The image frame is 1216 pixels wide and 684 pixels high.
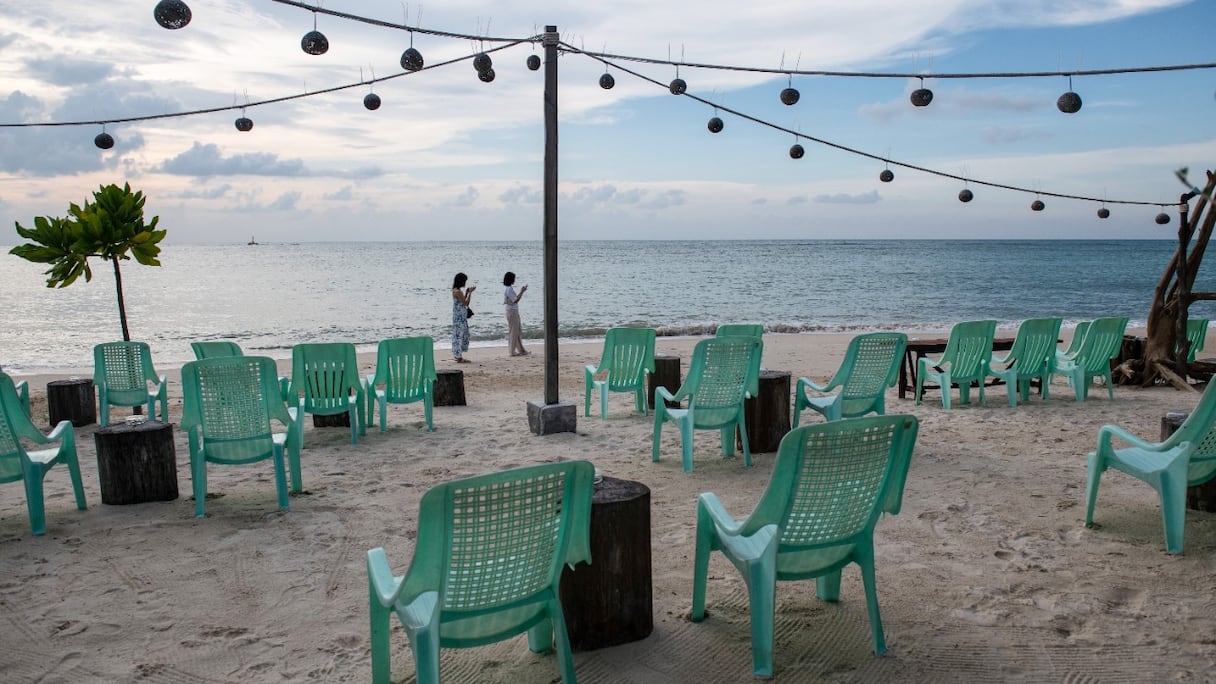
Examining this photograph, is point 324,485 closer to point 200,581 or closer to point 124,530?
point 124,530

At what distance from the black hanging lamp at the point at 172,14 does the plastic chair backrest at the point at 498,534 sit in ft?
12.6

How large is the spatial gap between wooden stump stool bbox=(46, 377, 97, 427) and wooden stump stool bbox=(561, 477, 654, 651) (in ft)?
23.2

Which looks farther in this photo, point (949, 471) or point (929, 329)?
point (929, 329)

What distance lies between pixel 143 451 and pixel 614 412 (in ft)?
14.7

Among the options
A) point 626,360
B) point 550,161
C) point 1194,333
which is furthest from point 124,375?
point 1194,333

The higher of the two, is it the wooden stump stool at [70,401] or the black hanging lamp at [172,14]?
the black hanging lamp at [172,14]

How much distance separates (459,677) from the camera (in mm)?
3092

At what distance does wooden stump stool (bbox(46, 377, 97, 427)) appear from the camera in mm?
8438

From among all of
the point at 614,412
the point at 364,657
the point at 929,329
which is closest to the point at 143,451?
the point at 364,657

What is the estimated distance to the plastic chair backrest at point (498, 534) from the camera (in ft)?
8.14

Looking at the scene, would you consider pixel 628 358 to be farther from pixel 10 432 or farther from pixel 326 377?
pixel 10 432

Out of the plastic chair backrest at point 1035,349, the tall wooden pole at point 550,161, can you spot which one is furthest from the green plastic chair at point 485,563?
the plastic chair backrest at point 1035,349

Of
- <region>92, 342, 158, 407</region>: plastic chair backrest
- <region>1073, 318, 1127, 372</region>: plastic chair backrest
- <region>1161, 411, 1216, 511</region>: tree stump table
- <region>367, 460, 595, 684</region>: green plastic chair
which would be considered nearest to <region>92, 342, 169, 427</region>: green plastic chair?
<region>92, 342, 158, 407</region>: plastic chair backrest

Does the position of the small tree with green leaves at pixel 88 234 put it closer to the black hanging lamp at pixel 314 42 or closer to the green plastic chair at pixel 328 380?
the green plastic chair at pixel 328 380
